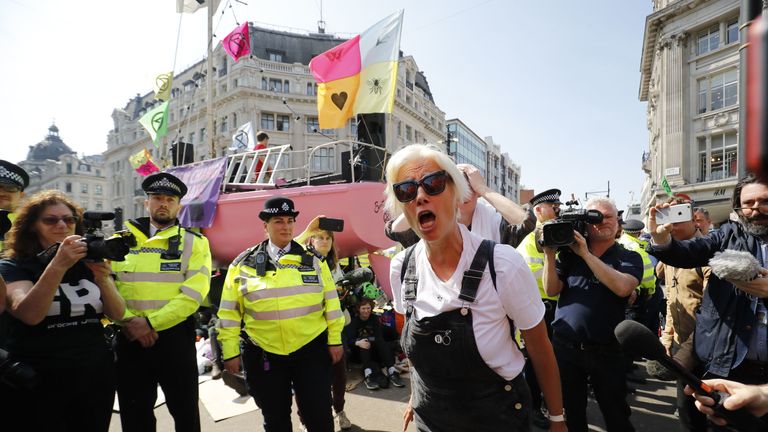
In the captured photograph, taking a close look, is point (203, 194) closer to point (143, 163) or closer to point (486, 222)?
point (486, 222)

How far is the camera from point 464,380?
65.1 inches

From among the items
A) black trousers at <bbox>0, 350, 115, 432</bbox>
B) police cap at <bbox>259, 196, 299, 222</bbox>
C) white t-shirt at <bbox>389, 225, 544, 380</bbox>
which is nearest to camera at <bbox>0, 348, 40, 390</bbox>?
black trousers at <bbox>0, 350, 115, 432</bbox>

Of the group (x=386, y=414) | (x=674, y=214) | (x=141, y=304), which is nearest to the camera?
(x=674, y=214)

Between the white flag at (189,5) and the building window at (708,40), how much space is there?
2805cm

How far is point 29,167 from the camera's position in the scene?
75.4 meters

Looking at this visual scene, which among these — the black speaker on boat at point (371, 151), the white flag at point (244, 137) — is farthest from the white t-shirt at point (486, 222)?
the white flag at point (244, 137)

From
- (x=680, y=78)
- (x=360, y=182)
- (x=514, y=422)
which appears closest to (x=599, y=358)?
(x=514, y=422)

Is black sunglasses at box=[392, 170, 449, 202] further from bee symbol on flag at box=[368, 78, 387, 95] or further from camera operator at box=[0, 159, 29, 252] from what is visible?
bee symbol on flag at box=[368, 78, 387, 95]

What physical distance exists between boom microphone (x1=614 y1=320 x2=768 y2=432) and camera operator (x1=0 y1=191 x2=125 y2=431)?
9.54 feet

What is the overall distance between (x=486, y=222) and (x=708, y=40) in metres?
30.8

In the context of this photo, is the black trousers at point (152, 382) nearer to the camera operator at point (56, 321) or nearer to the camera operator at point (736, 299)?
the camera operator at point (56, 321)

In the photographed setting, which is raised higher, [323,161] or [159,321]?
[323,161]

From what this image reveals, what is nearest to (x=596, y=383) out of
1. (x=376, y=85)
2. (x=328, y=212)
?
(x=328, y=212)

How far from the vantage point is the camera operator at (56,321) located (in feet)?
7.77
